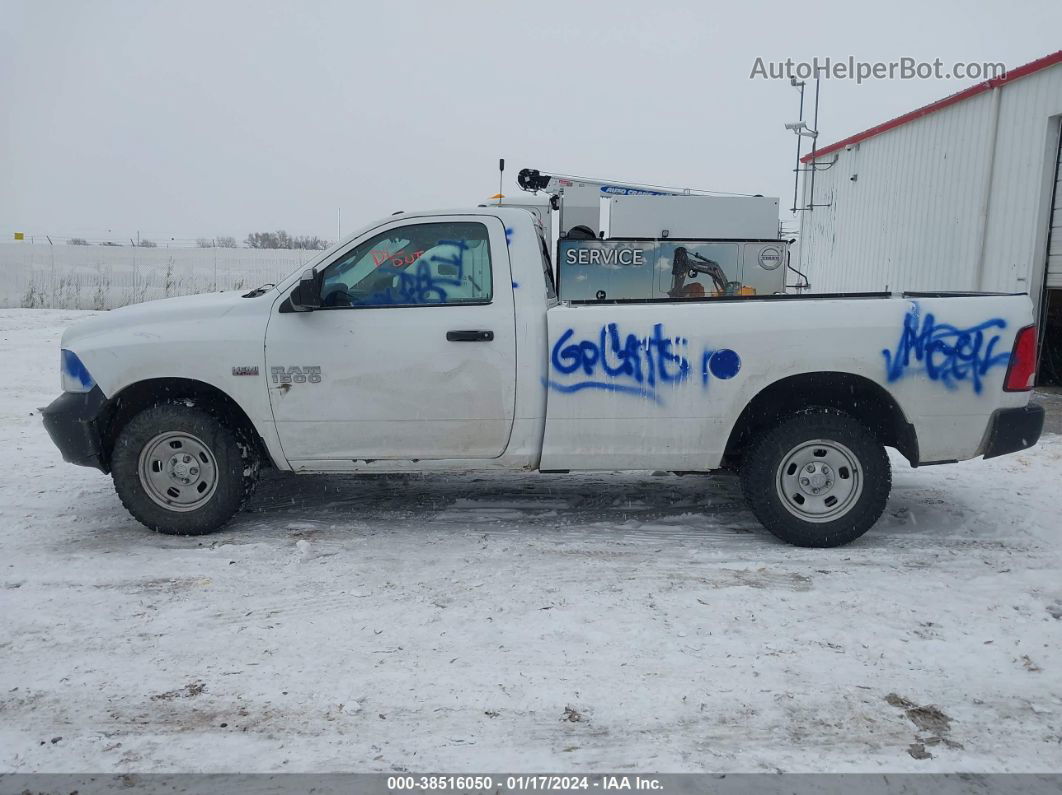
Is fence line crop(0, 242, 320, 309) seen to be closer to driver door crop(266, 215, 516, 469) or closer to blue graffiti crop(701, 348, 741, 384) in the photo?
driver door crop(266, 215, 516, 469)

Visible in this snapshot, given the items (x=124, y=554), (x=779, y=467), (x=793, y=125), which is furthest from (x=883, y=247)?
(x=124, y=554)

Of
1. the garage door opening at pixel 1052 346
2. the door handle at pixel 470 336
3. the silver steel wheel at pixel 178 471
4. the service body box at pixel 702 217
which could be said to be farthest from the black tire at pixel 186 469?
the garage door opening at pixel 1052 346

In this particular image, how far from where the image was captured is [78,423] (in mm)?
4770

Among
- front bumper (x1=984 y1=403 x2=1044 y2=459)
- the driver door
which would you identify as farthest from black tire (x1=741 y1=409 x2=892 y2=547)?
the driver door

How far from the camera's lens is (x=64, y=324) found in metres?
15.3

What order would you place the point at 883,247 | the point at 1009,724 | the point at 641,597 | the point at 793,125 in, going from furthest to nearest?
the point at 793,125 → the point at 883,247 → the point at 641,597 → the point at 1009,724

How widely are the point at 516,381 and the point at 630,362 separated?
2.23 feet

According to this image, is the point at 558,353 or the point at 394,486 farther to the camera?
the point at 394,486

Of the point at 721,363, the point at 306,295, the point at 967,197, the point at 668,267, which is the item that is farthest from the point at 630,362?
the point at 967,197

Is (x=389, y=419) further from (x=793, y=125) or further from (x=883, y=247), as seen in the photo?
(x=793, y=125)

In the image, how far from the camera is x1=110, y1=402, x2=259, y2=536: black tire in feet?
15.7

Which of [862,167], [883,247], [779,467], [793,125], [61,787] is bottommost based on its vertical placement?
[61,787]

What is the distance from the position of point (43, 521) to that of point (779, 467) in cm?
473

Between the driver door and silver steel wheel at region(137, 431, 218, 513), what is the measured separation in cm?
51
